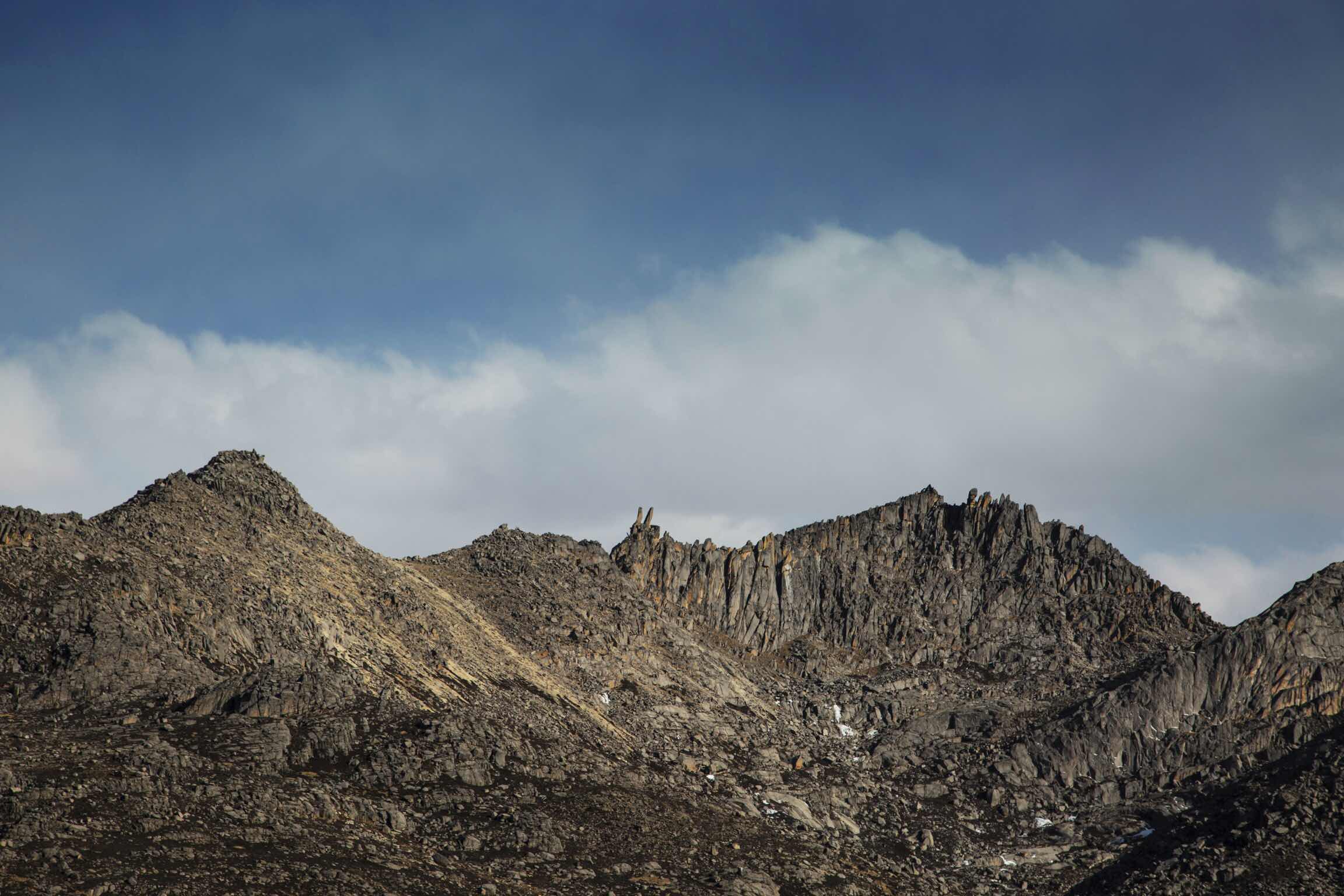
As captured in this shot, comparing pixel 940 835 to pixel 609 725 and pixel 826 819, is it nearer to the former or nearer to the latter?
pixel 826 819

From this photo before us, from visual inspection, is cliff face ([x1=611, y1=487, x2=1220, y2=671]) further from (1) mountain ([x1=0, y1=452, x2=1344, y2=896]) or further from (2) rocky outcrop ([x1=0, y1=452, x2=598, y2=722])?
(2) rocky outcrop ([x1=0, y1=452, x2=598, y2=722])

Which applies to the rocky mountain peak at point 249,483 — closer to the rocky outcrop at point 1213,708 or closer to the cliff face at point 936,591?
the cliff face at point 936,591

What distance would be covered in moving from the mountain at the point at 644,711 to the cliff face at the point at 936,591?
462mm

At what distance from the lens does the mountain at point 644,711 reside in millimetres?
63000

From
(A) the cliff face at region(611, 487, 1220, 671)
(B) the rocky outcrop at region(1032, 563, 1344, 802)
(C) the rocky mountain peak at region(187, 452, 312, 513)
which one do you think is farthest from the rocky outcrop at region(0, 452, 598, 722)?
(B) the rocky outcrop at region(1032, 563, 1344, 802)

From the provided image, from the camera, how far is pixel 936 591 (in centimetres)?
16588

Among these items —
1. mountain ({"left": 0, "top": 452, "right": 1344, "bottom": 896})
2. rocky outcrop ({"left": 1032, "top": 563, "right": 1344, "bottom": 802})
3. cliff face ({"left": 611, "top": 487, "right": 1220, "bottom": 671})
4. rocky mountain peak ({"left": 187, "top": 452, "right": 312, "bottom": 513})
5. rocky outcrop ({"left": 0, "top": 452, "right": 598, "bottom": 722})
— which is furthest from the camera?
cliff face ({"left": 611, "top": 487, "right": 1220, "bottom": 671})

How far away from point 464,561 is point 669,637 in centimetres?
2637

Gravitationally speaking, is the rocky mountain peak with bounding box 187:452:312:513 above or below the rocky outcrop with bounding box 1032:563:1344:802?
above

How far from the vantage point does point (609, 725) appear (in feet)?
357

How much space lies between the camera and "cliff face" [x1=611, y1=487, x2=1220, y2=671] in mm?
156125

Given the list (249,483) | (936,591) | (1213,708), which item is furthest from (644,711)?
(936,591)

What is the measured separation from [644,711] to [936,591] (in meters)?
63.9

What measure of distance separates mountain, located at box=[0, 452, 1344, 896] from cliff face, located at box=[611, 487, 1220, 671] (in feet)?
1.51
